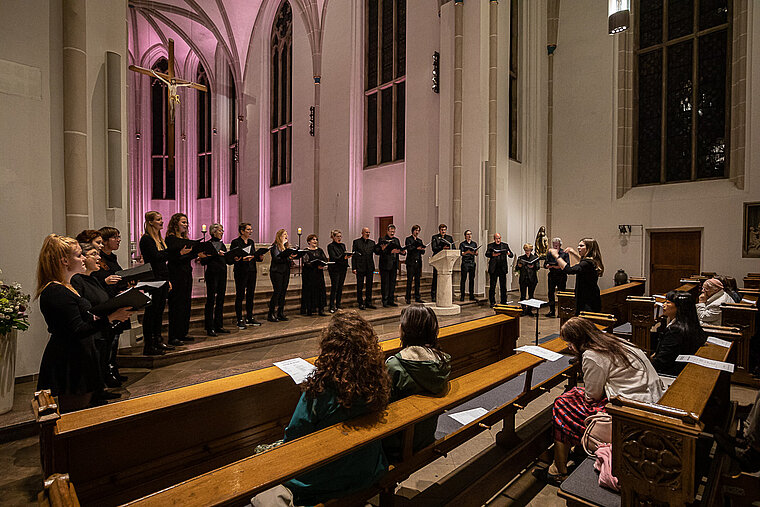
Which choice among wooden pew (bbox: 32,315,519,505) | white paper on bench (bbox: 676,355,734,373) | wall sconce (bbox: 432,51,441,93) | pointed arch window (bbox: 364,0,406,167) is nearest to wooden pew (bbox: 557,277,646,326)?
white paper on bench (bbox: 676,355,734,373)

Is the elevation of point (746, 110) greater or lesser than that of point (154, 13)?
lesser

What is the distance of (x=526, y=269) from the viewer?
8.54 m

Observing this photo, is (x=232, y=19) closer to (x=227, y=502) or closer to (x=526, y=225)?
(x=526, y=225)

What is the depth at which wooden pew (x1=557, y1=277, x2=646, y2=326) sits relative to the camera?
211 inches

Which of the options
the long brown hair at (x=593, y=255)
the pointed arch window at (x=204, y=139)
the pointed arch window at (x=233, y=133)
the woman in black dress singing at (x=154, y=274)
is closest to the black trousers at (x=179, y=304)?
the woman in black dress singing at (x=154, y=274)

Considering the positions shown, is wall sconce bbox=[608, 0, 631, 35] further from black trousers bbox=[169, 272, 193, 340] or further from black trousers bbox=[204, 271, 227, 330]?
black trousers bbox=[169, 272, 193, 340]

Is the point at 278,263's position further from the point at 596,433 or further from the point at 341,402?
the point at 596,433

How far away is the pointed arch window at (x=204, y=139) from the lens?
1941cm

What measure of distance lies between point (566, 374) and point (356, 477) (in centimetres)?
239

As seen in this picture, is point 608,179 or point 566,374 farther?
point 608,179

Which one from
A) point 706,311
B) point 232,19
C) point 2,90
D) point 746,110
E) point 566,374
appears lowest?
point 566,374

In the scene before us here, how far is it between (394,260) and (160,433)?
6212 mm

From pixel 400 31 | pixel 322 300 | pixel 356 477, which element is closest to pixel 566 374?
pixel 356 477

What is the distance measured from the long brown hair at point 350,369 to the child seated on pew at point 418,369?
0.29m
